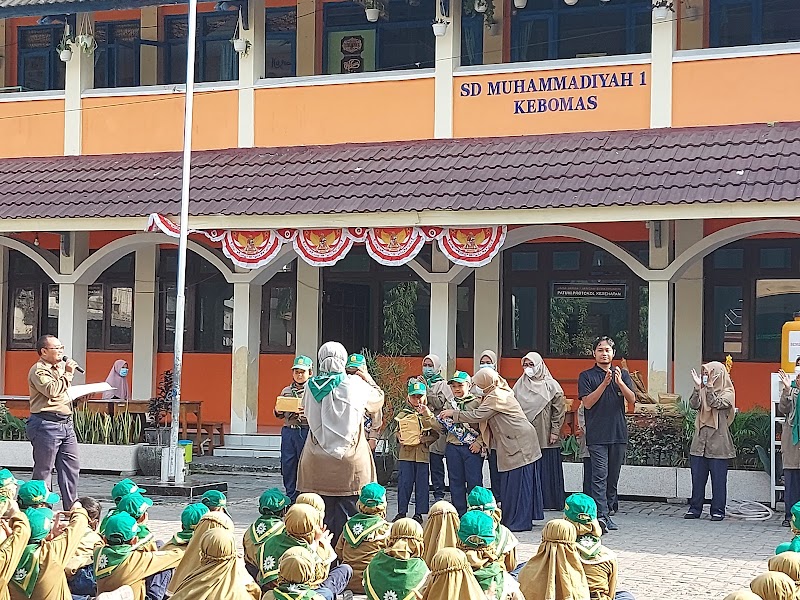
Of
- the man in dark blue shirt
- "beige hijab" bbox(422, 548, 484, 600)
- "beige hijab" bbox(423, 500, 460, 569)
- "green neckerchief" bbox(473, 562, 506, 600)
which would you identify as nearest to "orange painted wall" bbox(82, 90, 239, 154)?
the man in dark blue shirt

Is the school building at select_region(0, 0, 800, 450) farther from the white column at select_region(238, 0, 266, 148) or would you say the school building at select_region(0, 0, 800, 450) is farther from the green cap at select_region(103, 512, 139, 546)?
the green cap at select_region(103, 512, 139, 546)

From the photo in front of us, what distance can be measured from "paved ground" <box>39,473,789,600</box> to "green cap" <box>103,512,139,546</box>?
3669 mm

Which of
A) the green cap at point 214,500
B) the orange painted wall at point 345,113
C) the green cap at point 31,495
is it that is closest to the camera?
the green cap at point 214,500

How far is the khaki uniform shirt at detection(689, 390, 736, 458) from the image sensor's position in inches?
489

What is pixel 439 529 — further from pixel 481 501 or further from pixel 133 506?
pixel 133 506

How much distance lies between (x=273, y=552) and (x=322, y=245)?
8.26 m

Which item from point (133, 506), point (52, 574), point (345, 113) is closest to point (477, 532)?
point (133, 506)

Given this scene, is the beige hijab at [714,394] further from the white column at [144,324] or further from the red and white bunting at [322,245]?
the white column at [144,324]

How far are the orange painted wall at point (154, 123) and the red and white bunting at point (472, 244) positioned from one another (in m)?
3.87

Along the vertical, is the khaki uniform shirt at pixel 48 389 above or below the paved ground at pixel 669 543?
above

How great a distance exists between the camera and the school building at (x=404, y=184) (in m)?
14.3

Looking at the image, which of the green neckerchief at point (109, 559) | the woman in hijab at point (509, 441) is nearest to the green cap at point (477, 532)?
the green neckerchief at point (109, 559)

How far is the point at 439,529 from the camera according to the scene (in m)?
7.88

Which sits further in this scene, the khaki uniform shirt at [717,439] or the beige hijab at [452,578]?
the khaki uniform shirt at [717,439]
